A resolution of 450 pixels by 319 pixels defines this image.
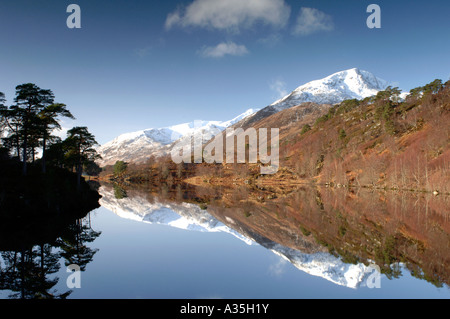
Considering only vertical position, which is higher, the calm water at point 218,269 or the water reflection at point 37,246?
the water reflection at point 37,246

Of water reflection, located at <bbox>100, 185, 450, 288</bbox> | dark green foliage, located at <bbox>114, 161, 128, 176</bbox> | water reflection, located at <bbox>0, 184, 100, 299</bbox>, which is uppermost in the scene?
dark green foliage, located at <bbox>114, 161, 128, 176</bbox>

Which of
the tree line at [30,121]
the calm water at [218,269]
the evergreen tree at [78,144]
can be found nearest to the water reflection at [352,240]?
the calm water at [218,269]

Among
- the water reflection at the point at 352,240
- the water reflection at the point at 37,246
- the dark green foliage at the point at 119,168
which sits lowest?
the water reflection at the point at 352,240

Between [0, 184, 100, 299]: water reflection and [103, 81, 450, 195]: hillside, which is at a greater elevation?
[103, 81, 450, 195]: hillside

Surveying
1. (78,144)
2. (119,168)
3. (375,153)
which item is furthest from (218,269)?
(119,168)

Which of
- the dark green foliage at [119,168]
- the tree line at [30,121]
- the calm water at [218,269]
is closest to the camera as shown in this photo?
the calm water at [218,269]

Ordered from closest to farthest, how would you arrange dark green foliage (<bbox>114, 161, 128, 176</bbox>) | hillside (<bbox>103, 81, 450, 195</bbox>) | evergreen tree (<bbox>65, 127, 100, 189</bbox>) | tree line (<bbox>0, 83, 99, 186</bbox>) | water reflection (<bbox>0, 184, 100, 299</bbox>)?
water reflection (<bbox>0, 184, 100, 299</bbox>) → tree line (<bbox>0, 83, 99, 186</bbox>) → evergreen tree (<bbox>65, 127, 100, 189</bbox>) → hillside (<bbox>103, 81, 450, 195</bbox>) → dark green foliage (<bbox>114, 161, 128, 176</bbox>)

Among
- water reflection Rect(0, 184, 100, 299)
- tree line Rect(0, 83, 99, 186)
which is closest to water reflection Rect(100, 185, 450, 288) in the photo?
water reflection Rect(0, 184, 100, 299)

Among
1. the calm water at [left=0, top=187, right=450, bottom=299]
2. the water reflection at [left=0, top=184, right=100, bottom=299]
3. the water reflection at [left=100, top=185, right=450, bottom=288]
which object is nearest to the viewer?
the water reflection at [left=0, top=184, right=100, bottom=299]

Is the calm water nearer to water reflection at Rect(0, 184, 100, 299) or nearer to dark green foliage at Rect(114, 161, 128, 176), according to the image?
water reflection at Rect(0, 184, 100, 299)

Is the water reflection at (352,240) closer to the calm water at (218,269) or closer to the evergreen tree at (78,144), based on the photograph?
the calm water at (218,269)

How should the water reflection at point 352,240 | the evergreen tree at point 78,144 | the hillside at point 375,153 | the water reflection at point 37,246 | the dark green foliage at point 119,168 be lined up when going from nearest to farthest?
1. the water reflection at point 37,246
2. the water reflection at point 352,240
3. the evergreen tree at point 78,144
4. the hillside at point 375,153
5. the dark green foliage at point 119,168

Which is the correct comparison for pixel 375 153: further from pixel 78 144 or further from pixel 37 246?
pixel 37 246
